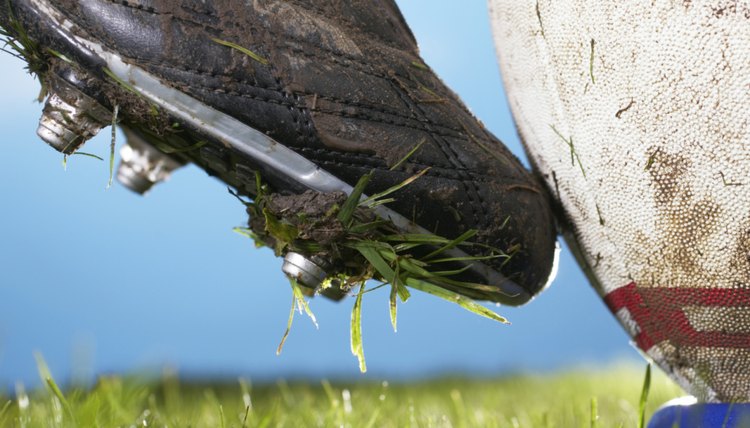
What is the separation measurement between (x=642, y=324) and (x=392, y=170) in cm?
46

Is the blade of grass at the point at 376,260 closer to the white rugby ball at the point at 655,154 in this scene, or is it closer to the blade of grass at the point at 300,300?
the blade of grass at the point at 300,300

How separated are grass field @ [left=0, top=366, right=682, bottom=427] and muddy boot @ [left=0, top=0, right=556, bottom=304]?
26cm

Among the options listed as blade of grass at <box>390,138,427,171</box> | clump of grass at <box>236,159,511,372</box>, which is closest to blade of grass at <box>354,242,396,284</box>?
clump of grass at <box>236,159,511,372</box>

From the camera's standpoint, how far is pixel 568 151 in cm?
103

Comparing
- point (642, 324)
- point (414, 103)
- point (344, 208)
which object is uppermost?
point (414, 103)

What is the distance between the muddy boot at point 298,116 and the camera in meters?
0.85

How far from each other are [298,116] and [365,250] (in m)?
0.18

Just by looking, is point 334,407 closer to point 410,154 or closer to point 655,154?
point 410,154

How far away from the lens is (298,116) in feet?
2.91

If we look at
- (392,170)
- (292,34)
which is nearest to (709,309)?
(392,170)

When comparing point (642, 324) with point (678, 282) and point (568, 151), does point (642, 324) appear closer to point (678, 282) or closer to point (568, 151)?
point (678, 282)

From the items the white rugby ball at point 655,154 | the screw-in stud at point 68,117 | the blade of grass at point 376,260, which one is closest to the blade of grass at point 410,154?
the blade of grass at point 376,260

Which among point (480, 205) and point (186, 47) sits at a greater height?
point (186, 47)

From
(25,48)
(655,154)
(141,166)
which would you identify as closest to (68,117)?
(25,48)
